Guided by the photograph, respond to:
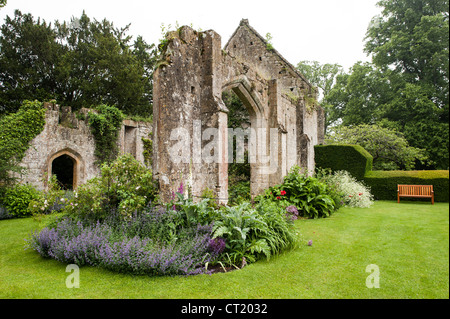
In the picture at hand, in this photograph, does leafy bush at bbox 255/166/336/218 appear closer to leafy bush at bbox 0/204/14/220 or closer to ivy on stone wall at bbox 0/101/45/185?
leafy bush at bbox 0/204/14/220

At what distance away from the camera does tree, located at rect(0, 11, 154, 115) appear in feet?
58.7

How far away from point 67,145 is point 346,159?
1374cm

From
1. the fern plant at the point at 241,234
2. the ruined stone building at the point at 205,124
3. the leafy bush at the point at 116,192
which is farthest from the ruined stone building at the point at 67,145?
the fern plant at the point at 241,234

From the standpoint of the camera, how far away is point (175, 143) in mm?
6180

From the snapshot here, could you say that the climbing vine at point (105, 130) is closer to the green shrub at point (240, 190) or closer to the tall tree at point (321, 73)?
the green shrub at point (240, 190)

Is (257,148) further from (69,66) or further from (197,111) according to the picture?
(69,66)

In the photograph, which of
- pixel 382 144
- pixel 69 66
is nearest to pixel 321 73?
pixel 382 144

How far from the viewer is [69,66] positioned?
18828 mm

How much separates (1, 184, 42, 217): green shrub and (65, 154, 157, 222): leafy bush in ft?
17.4

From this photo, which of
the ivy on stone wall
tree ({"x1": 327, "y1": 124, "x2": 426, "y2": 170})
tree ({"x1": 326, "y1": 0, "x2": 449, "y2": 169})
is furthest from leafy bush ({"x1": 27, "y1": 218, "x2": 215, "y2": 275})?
tree ({"x1": 327, "y1": 124, "x2": 426, "y2": 170})

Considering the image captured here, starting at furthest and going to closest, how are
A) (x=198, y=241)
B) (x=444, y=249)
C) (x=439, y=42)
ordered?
1. (x=198, y=241)
2. (x=439, y=42)
3. (x=444, y=249)

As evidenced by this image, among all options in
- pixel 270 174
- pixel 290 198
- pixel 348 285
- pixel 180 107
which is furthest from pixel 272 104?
pixel 348 285
